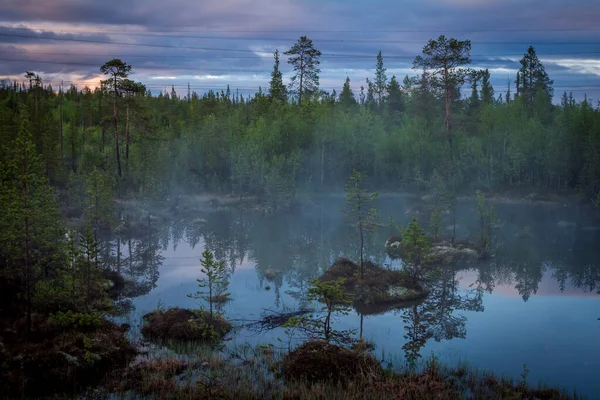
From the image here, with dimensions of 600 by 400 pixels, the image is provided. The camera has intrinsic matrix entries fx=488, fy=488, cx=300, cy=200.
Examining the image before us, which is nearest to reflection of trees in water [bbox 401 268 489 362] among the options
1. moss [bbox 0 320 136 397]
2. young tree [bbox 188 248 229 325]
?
young tree [bbox 188 248 229 325]

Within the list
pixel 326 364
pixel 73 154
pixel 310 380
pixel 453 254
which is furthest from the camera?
pixel 73 154

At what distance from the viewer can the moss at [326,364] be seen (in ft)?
70.6

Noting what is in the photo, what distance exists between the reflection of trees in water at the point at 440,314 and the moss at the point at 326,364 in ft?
12.9

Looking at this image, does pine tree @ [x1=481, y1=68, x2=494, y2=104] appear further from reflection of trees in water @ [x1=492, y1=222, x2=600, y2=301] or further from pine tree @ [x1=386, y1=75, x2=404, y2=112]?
reflection of trees in water @ [x1=492, y1=222, x2=600, y2=301]

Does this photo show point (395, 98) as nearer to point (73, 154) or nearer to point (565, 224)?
point (565, 224)

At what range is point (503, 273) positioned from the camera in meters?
43.9

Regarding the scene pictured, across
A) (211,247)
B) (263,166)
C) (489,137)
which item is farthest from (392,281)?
(489,137)

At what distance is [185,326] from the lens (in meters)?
28.1

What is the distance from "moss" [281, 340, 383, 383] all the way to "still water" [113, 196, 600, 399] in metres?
2.86

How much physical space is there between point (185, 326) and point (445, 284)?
71.5ft

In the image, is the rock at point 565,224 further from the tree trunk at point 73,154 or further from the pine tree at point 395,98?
the tree trunk at point 73,154

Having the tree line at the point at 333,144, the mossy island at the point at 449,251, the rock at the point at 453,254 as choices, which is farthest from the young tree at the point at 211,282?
the tree line at the point at 333,144

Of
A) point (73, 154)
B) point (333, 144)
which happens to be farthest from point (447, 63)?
point (73, 154)

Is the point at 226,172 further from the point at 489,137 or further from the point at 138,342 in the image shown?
the point at 138,342
